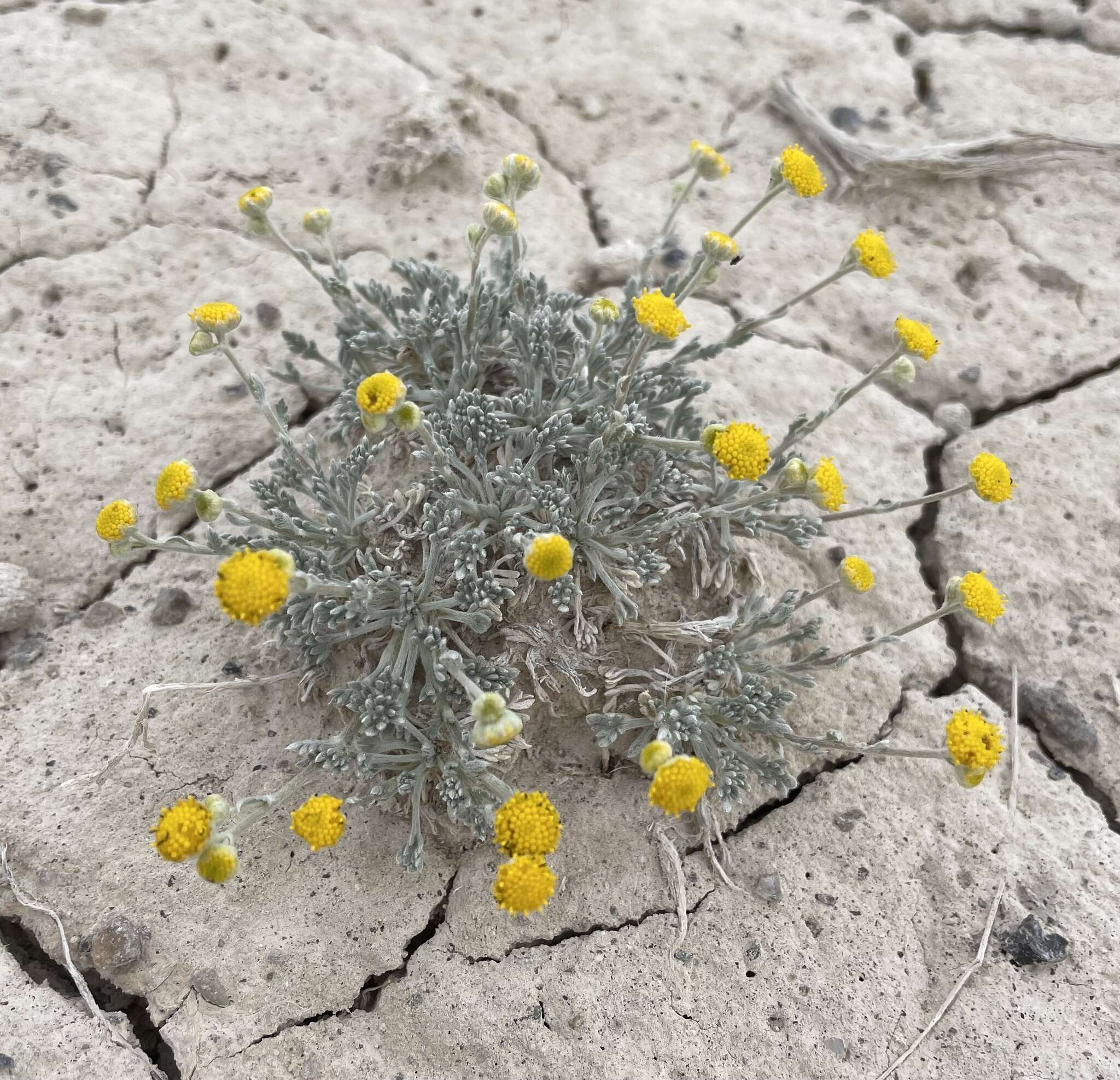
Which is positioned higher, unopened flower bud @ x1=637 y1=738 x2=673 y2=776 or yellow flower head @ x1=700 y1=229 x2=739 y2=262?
yellow flower head @ x1=700 y1=229 x2=739 y2=262

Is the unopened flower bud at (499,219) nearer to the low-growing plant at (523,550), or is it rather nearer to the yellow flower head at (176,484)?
the low-growing plant at (523,550)

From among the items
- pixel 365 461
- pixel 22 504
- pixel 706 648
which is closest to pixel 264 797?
pixel 365 461

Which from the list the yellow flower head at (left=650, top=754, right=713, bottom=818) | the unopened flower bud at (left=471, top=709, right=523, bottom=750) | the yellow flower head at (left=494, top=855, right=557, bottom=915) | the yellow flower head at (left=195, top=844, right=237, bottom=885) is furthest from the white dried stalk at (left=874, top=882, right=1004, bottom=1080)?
the yellow flower head at (left=195, top=844, right=237, bottom=885)

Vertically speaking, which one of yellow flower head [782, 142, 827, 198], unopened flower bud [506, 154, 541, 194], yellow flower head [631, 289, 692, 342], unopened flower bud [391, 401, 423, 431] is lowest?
unopened flower bud [391, 401, 423, 431]

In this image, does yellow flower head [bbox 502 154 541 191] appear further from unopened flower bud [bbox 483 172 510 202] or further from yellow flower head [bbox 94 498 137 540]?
yellow flower head [bbox 94 498 137 540]

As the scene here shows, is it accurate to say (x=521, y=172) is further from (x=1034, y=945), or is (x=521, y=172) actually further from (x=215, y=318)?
(x=1034, y=945)

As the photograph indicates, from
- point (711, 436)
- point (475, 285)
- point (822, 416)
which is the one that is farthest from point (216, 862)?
point (822, 416)

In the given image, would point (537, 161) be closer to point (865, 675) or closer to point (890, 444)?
point (890, 444)
